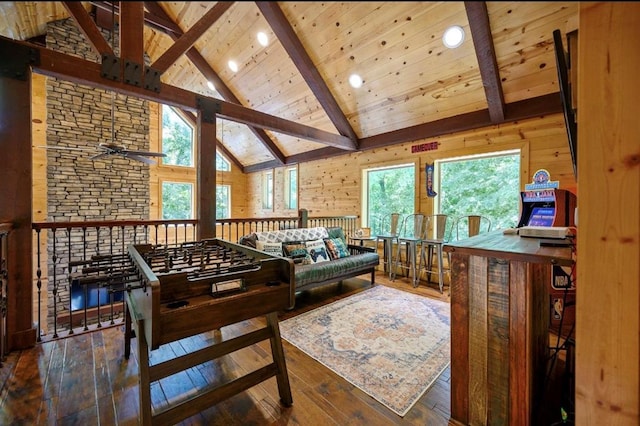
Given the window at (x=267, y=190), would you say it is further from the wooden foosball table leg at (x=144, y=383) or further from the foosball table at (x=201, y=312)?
the wooden foosball table leg at (x=144, y=383)

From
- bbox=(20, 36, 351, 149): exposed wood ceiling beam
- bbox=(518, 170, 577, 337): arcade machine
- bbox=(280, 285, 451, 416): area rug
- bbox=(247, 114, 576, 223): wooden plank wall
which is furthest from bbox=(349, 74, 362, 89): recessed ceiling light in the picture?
bbox=(280, 285, 451, 416): area rug

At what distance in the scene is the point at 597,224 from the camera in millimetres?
695

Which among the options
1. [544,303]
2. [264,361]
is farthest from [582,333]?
[264,361]

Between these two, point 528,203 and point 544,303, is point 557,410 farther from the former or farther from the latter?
point 528,203

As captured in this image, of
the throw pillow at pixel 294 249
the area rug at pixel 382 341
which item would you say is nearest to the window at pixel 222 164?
the throw pillow at pixel 294 249

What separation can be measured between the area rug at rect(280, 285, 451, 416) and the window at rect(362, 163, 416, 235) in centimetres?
191

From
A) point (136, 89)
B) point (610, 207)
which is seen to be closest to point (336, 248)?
point (136, 89)

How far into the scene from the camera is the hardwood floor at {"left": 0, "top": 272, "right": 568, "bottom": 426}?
1521 mm

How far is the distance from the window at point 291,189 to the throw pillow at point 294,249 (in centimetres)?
362

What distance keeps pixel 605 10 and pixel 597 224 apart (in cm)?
52

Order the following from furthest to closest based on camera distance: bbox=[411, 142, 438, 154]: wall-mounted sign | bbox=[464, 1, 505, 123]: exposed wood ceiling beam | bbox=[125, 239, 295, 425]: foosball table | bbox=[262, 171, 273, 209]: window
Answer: bbox=[262, 171, 273, 209]: window < bbox=[411, 142, 438, 154]: wall-mounted sign < bbox=[464, 1, 505, 123]: exposed wood ceiling beam < bbox=[125, 239, 295, 425]: foosball table

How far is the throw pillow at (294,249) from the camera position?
3.48 m

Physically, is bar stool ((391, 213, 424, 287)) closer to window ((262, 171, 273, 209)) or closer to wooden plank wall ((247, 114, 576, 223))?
wooden plank wall ((247, 114, 576, 223))

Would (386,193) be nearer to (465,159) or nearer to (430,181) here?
(430,181)
